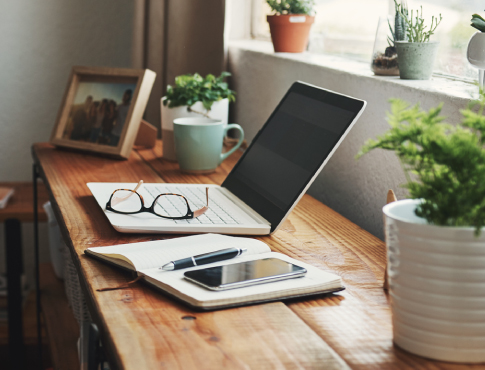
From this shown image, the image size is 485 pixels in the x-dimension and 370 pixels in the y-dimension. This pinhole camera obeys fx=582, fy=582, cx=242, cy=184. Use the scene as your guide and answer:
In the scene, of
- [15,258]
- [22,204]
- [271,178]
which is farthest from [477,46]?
[15,258]

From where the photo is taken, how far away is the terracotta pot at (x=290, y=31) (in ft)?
4.76

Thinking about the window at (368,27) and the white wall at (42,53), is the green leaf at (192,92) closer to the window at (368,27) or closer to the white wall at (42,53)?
the window at (368,27)

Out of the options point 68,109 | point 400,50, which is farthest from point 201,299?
point 68,109

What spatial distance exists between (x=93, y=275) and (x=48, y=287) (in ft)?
3.55

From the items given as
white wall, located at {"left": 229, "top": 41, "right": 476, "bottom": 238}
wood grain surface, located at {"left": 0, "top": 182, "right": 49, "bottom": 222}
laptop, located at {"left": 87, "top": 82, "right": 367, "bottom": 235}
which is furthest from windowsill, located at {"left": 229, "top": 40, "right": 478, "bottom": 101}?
wood grain surface, located at {"left": 0, "top": 182, "right": 49, "bottom": 222}

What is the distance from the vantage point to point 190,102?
4.47 ft

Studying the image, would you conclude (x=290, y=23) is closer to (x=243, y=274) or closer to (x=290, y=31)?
(x=290, y=31)

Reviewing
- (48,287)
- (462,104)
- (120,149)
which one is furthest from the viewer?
(48,287)

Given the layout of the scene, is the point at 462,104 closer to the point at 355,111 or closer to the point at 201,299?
the point at 355,111

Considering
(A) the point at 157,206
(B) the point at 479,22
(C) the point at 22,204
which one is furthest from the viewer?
(C) the point at 22,204

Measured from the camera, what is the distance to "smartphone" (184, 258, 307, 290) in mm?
641

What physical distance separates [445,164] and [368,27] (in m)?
1.03

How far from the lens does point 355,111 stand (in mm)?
885

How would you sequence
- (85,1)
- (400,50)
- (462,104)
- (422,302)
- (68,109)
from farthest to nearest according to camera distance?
(85,1) → (68,109) → (400,50) → (462,104) → (422,302)
